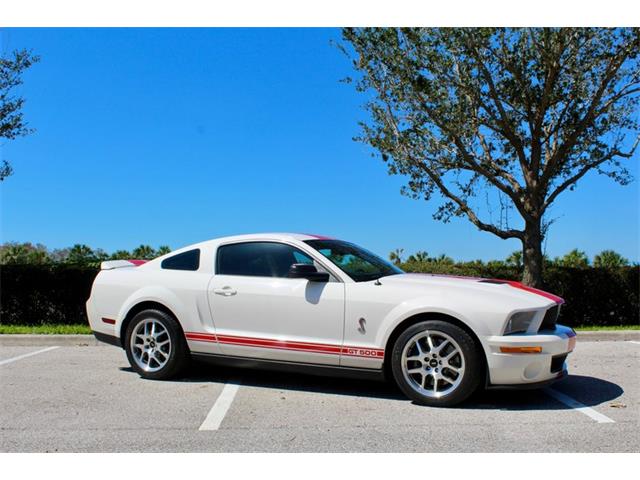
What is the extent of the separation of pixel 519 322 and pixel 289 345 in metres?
2.14

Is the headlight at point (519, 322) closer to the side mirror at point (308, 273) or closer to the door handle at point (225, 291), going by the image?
the side mirror at point (308, 273)

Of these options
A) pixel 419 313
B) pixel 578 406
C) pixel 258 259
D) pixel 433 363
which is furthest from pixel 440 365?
pixel 258 259

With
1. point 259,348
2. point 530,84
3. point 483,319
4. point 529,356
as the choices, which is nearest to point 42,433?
point 259,348

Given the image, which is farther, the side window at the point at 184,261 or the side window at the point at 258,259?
the side window at the point at 184,261

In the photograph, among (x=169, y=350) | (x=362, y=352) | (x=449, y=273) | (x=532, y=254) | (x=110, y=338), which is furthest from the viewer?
(x=449, y=273)

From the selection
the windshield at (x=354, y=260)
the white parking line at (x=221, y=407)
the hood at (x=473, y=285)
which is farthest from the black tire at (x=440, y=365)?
the white parking line at (x=221, y=407)

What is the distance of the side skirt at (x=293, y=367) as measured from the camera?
5484 mm

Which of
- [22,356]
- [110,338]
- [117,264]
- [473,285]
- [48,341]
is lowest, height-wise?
[22,356]

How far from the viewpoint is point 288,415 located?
5.04 m

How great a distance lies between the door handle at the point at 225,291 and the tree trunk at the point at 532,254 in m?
7.37

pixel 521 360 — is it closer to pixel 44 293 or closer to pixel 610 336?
pixel 610 336

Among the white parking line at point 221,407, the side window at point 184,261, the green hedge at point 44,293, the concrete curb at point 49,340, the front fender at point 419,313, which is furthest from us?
the green hedge at point 44,293

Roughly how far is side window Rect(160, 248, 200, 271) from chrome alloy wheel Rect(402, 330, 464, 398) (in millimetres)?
2562

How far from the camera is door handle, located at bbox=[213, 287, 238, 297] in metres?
6.05
